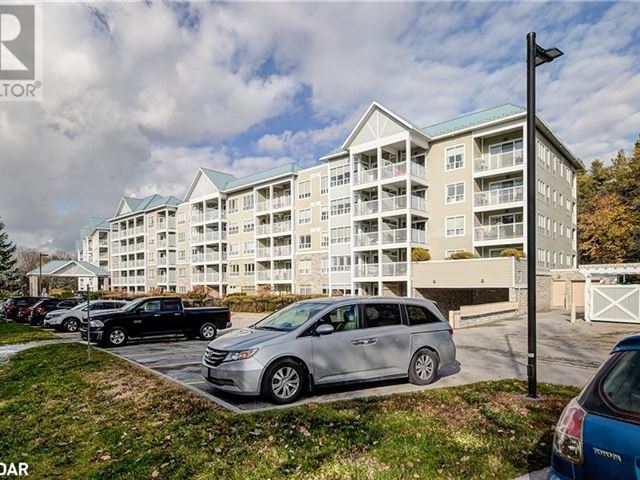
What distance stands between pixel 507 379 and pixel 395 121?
1061 inches

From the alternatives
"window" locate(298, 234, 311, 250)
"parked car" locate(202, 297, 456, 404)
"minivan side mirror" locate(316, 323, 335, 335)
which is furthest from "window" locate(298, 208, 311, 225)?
"minivan side mirror" locate(316, 323, 335, 335)

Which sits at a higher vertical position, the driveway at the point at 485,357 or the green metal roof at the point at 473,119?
the green metal roof at the point at 473,119

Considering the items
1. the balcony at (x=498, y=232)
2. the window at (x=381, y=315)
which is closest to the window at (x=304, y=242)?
the balcony at (x=498, y=232)

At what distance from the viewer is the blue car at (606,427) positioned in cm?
260

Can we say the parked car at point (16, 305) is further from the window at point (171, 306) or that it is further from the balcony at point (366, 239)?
the balcony at point (366, 239)

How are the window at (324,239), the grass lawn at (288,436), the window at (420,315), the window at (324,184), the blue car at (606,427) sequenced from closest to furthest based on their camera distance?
the blue car at (606,427), the grass lawn at (288,436), the window at (420,315), the window at (324,239), the window at (324,184)

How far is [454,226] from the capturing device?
31.5 meters

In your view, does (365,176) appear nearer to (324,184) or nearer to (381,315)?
(324,184)

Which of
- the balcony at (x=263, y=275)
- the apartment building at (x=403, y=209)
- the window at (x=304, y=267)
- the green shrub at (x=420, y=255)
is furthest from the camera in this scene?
the balcony at (x=263, y=275)

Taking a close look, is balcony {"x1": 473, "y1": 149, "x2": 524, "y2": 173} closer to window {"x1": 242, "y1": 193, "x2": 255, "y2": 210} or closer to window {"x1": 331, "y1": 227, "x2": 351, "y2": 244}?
window {"x1": 331, "y1": 227, "x2": 351, "y2": 244}

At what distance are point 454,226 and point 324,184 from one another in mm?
13271

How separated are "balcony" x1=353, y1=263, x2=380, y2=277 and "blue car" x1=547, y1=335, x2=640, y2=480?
96.8 feet

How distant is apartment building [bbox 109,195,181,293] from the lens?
→ 198 feet

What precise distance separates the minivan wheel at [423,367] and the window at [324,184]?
103 feet
